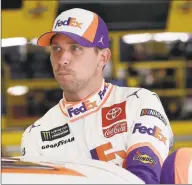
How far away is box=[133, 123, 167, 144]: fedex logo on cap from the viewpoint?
2.72 metres

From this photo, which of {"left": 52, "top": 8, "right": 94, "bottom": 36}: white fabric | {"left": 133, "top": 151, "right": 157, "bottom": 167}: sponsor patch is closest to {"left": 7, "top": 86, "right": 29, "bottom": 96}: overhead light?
{"left": 52, "top": 8, "right": 94, "bottom": 36}: white fabric

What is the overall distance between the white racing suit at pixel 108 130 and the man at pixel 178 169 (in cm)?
23

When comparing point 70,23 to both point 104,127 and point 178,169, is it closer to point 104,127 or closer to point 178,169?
point 104,127

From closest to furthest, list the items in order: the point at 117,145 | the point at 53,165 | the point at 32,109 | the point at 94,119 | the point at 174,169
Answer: the point at 53,165 → the point at 174,169 → the point at 117,145 → the point at 94,119 → the point at 32,109

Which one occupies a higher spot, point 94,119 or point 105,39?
point 105,39

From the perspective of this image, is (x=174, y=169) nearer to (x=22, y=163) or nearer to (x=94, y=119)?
(x=22, y=163)

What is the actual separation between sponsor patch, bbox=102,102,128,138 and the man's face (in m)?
0.16

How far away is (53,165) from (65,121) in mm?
1165

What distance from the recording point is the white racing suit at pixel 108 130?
2.69 meters

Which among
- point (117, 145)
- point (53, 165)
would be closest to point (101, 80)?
point (117, 145)

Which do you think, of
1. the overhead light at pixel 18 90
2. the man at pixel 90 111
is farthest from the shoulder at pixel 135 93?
the overhead light at pixel 18 90

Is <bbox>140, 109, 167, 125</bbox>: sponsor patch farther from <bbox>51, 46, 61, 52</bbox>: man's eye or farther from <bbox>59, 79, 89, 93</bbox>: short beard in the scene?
<bbox>51, 46, 61, 52</bbox>: man's eye

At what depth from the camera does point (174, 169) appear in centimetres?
219

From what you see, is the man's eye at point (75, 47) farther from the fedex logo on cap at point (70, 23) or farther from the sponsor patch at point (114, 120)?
the sponsor patch at point (114, 120)
